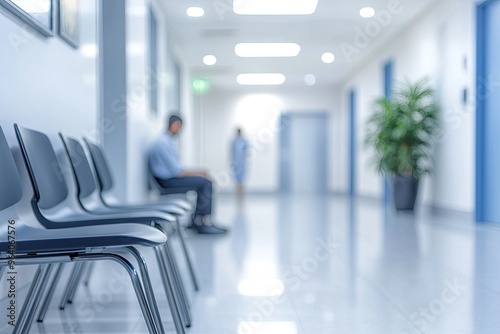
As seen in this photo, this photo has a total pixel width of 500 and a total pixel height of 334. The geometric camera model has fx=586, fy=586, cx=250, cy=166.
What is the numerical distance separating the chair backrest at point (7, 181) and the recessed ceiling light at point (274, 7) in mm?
5352

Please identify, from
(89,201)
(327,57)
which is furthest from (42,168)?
(327,57)

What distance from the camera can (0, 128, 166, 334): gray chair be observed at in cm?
144

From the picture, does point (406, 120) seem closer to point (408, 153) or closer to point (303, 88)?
point (408, 153)

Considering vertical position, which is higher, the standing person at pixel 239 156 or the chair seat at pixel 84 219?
the standing person at pixel 239 156

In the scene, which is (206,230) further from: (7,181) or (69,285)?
(7,181)

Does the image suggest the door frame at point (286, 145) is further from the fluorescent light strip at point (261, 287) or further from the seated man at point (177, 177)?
the fluorescent light strip at point (261, 287)

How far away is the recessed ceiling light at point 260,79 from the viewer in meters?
11.8

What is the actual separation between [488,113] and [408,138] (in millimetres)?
1440

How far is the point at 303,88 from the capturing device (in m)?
13.5

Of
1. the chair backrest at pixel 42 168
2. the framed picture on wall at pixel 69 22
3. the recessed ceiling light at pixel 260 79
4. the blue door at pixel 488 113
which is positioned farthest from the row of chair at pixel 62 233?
the recessed ceiling light at pixel 260 79

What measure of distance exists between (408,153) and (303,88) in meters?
6.84

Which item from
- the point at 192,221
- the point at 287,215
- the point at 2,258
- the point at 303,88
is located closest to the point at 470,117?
the point at 287,215

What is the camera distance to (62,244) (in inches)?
57.2

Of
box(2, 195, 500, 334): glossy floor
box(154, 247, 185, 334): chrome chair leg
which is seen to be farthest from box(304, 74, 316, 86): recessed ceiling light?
box(154, 247, 185, 334): chrome chair leg
